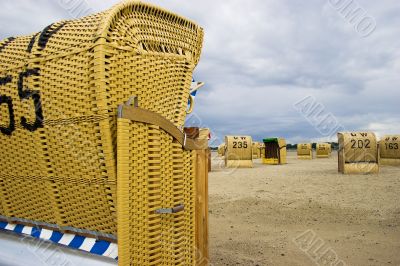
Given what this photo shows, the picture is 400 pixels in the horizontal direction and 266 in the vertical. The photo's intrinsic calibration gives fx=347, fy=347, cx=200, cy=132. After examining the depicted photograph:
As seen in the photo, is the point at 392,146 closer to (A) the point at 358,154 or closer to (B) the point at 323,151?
(A) the point at 358,154

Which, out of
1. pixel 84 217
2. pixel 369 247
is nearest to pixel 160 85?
pixel 84 217

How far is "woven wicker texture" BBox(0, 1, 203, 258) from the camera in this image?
2297mm

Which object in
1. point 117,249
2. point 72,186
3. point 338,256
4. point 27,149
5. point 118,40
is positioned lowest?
point 338,256

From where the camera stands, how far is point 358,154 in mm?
15523

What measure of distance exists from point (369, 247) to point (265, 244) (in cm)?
156

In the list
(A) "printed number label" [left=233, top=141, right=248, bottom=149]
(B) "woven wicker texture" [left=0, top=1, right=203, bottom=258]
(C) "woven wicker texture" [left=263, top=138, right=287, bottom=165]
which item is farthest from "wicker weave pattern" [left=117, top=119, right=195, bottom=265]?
(C) "woven wicker texture" [left=263, top=138, right=287, bottom=165]

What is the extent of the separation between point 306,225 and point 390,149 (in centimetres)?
1638

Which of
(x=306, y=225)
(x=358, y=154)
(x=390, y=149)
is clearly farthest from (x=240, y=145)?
(x=306, y=225)

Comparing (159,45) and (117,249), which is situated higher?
(159,45)

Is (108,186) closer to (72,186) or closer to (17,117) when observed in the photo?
(72,186)

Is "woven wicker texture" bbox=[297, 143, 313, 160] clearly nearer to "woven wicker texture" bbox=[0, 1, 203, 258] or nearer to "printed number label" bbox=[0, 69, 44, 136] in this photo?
"woven wicker texture" bbox=[0, 1, 203, 258]

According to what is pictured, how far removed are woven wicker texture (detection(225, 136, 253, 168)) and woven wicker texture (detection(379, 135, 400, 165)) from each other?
25.9ft

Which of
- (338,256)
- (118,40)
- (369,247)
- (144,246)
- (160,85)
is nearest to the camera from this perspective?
(118,40)

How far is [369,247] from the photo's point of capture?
528 centimetres
